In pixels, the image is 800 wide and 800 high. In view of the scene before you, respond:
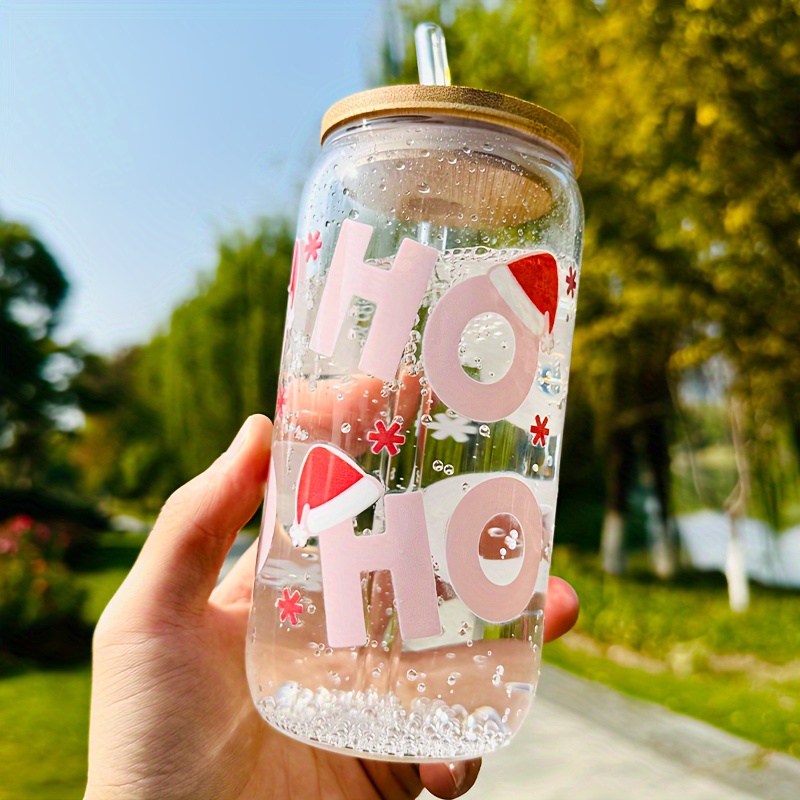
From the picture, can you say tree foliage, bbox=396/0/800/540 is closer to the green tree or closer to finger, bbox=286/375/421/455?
finger, bbox=286/375/421/455

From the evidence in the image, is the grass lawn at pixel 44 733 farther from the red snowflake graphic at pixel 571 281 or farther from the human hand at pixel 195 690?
the red snowflake graphic at pixel 571 281

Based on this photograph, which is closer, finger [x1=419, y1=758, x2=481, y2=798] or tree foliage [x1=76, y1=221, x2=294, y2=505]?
finger [x1=419, y1=758, x2=481, y2=798]

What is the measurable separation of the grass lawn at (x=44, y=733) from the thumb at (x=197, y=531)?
314 centimetres

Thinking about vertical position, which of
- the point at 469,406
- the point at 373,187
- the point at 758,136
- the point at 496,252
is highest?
the point at 758,136

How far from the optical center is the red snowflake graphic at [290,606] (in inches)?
54.9

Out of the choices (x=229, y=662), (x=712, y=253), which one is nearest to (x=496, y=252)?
(x=229, y=662)

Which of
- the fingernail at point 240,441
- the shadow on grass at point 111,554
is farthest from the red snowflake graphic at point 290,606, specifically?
the shadow on grass at point 111,554

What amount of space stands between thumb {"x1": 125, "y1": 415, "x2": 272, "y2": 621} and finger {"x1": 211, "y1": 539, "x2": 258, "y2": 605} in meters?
0.26

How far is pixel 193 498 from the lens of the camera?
1.69m

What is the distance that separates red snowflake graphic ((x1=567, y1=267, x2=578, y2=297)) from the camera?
5.03ft

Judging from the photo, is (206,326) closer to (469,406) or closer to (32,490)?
(32,490)

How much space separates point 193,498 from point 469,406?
0.70 m

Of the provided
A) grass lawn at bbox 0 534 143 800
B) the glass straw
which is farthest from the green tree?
the glass straw

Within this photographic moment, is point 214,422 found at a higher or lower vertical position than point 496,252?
lower
